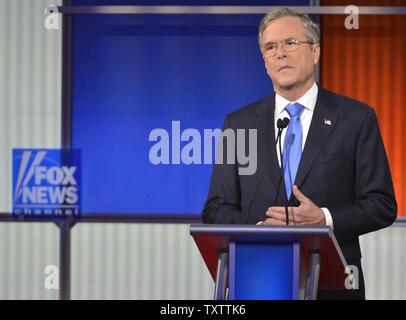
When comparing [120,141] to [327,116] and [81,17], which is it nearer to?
[81,17]

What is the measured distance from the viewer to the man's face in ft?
9.73

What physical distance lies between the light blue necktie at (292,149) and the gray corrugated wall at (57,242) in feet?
6.79

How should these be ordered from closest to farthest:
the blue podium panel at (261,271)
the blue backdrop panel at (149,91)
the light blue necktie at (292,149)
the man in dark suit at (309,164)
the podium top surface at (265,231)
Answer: the podium top surface at (265,231), the blue podium panel at (261,271), the man in dark suit at (309,164), the light blue necktie at (292,149), the blue backdrop panel at (149,91)

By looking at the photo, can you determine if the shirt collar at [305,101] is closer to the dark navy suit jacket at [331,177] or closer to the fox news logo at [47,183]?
the dark navy suit jacket at [331,177]

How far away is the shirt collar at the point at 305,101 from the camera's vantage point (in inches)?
115

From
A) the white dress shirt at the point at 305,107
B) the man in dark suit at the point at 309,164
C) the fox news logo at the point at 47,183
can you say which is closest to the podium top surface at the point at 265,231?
the man in dark suit at the point at 309,164

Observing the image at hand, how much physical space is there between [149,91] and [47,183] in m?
0.97

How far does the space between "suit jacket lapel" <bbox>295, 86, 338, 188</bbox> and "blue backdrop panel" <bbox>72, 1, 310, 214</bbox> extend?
1.96 meters

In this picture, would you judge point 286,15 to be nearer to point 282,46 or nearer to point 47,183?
point 282,46

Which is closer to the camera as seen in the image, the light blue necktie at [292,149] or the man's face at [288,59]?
the light blue necktie at [292,149]

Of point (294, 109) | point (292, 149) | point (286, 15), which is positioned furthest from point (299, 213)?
point (286, 15)

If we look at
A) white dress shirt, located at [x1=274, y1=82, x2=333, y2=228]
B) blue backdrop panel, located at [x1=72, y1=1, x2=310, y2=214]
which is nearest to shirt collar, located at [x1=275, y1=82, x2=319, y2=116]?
white dress shirt, located at [x1=274, y1=82, x2=333, y2=228]

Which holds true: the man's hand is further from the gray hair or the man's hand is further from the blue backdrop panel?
the blue backdrop panel
